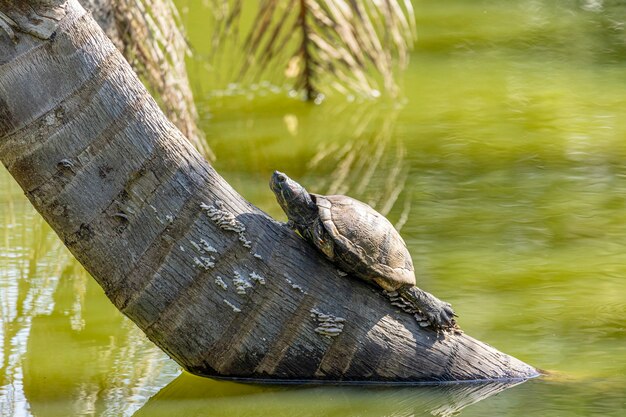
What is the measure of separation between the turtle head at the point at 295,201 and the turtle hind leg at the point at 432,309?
0.42 metres

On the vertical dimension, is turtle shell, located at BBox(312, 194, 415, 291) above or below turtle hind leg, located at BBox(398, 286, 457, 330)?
above

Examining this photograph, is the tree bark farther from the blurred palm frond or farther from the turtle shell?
the blurred palm frond

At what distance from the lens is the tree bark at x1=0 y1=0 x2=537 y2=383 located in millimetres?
4156

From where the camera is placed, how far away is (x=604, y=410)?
4098 millimetres

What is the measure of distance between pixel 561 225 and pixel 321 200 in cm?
186

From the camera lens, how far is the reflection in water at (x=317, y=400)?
4.25m

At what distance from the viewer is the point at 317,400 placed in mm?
4344

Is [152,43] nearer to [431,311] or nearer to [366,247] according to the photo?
[366,247]

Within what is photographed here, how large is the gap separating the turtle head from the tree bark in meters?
0.13

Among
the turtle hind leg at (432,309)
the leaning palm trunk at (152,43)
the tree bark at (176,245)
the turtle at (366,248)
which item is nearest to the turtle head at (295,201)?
the turtle at (366,248)

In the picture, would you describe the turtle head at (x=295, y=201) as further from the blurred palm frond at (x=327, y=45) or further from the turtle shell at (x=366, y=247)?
the blurred palm frond at (x=327, y=45)

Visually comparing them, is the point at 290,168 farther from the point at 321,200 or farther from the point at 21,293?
the point at 321,200

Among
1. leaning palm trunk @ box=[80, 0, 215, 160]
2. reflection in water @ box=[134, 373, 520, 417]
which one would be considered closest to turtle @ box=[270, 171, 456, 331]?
reflection in water @ box=[134, 373, 520, 417]

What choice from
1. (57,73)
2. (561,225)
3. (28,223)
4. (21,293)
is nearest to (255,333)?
(57,73)
